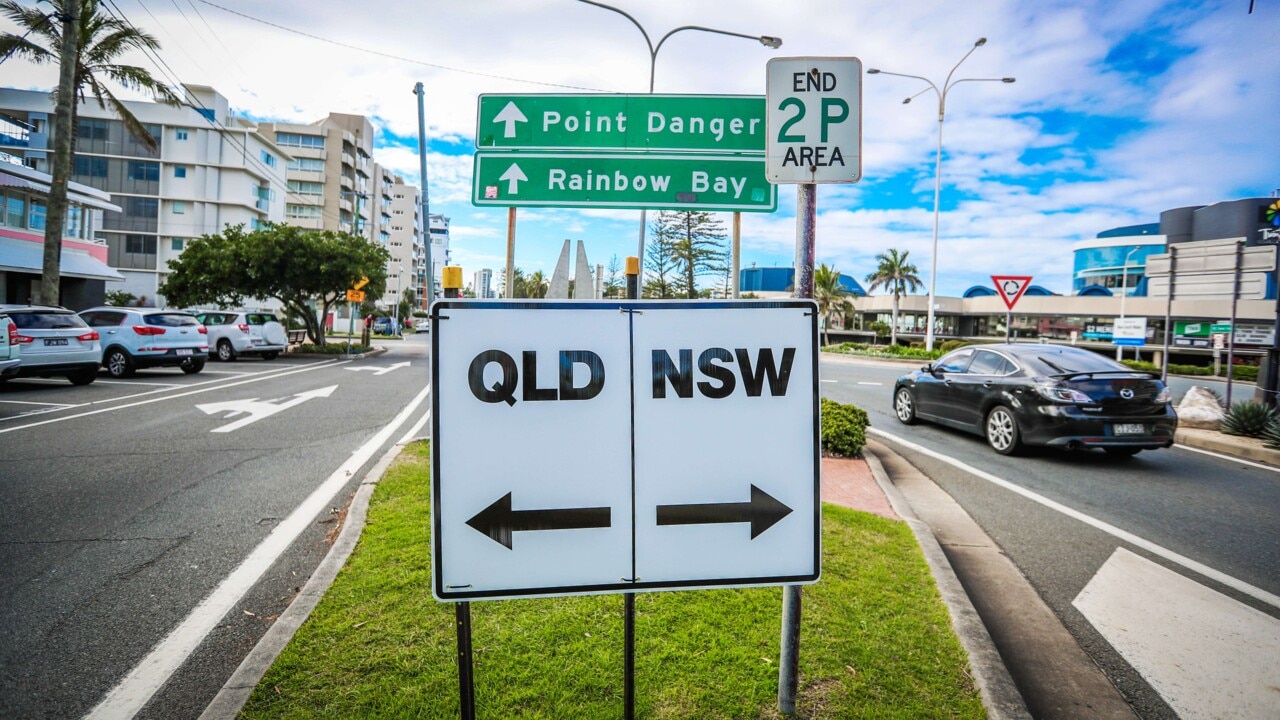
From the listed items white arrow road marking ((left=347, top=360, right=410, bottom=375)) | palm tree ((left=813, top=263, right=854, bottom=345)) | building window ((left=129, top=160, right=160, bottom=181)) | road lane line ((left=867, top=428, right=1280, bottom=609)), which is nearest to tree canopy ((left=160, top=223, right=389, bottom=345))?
white arrow road marking ((left=347, top=360, right=410, bottom=375))

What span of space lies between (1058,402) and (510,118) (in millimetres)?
6892

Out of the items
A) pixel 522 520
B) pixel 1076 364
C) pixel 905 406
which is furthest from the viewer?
pixel 905 406

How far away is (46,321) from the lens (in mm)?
12672

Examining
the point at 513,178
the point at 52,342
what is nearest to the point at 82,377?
the point at 52,342

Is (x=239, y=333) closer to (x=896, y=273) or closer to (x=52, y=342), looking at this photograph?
(x=52, y=342)

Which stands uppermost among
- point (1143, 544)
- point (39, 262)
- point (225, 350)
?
point (39, 262)

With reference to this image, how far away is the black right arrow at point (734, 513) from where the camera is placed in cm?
210

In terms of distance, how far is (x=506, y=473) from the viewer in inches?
79.7

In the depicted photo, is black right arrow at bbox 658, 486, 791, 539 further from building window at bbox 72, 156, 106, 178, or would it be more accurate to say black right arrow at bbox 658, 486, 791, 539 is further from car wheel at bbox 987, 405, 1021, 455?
building window at bbox 72, 156, 106, 178

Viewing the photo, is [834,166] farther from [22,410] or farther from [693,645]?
[22,410]

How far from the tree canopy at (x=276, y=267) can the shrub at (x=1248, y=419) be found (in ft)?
84.6

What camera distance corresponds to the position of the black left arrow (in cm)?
202

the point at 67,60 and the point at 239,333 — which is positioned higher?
the point at 67,60

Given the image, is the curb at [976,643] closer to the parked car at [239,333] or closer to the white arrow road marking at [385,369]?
the white arrow road marking at [385,369]
